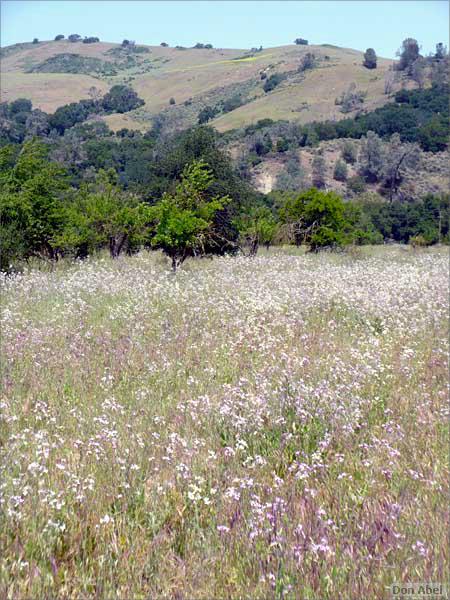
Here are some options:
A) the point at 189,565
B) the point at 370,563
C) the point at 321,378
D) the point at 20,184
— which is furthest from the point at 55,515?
the point at 20,184

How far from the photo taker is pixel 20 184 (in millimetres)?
15219

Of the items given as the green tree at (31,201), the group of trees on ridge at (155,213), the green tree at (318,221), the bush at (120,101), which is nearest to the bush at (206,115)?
the bush at (120,101)

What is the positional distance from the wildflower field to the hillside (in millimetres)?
83618

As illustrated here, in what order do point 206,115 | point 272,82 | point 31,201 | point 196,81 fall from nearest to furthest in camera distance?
point 31,201 < point 206,115 < point 272,82 < point 196,81

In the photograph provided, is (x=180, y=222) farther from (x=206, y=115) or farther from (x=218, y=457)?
(x=206, y=115)

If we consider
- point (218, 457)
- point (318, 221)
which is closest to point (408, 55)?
point (318, 221)

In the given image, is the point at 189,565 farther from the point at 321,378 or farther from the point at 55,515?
the point at 321,378

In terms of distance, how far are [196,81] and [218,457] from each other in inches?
5705

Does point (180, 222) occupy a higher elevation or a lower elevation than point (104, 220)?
lower

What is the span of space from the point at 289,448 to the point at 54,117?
102965 millimetres

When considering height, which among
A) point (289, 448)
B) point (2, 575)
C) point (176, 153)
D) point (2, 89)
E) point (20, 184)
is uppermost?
point (2, 89)

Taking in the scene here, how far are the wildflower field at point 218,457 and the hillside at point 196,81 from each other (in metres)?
83.6

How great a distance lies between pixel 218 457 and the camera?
11.0 feet

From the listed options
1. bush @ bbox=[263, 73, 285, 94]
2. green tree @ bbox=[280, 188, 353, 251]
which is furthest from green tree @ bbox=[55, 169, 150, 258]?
bush @ bbox=[263, 73, 285, 94]
